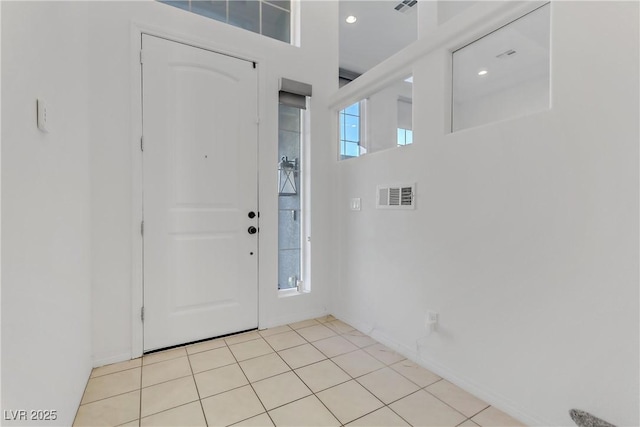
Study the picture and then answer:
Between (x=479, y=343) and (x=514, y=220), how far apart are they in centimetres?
74

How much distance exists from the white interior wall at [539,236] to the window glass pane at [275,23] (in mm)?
1280

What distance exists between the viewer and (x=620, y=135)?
120 cm

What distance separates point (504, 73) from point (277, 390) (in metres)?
2.26

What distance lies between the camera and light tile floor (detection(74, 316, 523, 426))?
1541mm

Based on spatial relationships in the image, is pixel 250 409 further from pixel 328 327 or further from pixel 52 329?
pixel 328 327

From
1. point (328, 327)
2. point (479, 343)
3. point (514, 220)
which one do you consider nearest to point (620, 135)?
point (514, 220)

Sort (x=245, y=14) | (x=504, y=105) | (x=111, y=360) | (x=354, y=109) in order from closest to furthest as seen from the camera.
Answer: (x=504, y=105) < (x=111, y=360) < (x=245, y=14) < (x=354, y=109)

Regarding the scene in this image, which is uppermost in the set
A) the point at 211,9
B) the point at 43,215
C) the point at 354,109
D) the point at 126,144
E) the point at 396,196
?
the point at 211,9

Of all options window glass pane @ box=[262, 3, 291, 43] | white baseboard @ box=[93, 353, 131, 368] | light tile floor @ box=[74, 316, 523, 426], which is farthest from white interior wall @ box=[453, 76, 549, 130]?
white baseboard @ box=[93, 353, 131, 368]

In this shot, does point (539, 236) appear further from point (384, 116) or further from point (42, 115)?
point (42, 115)

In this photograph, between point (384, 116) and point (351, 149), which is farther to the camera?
point (351, 149)

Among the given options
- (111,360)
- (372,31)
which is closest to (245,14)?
(372,31)

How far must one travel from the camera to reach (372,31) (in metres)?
3.67

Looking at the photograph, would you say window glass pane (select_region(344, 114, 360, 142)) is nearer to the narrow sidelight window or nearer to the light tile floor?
the narrow sidelight window
